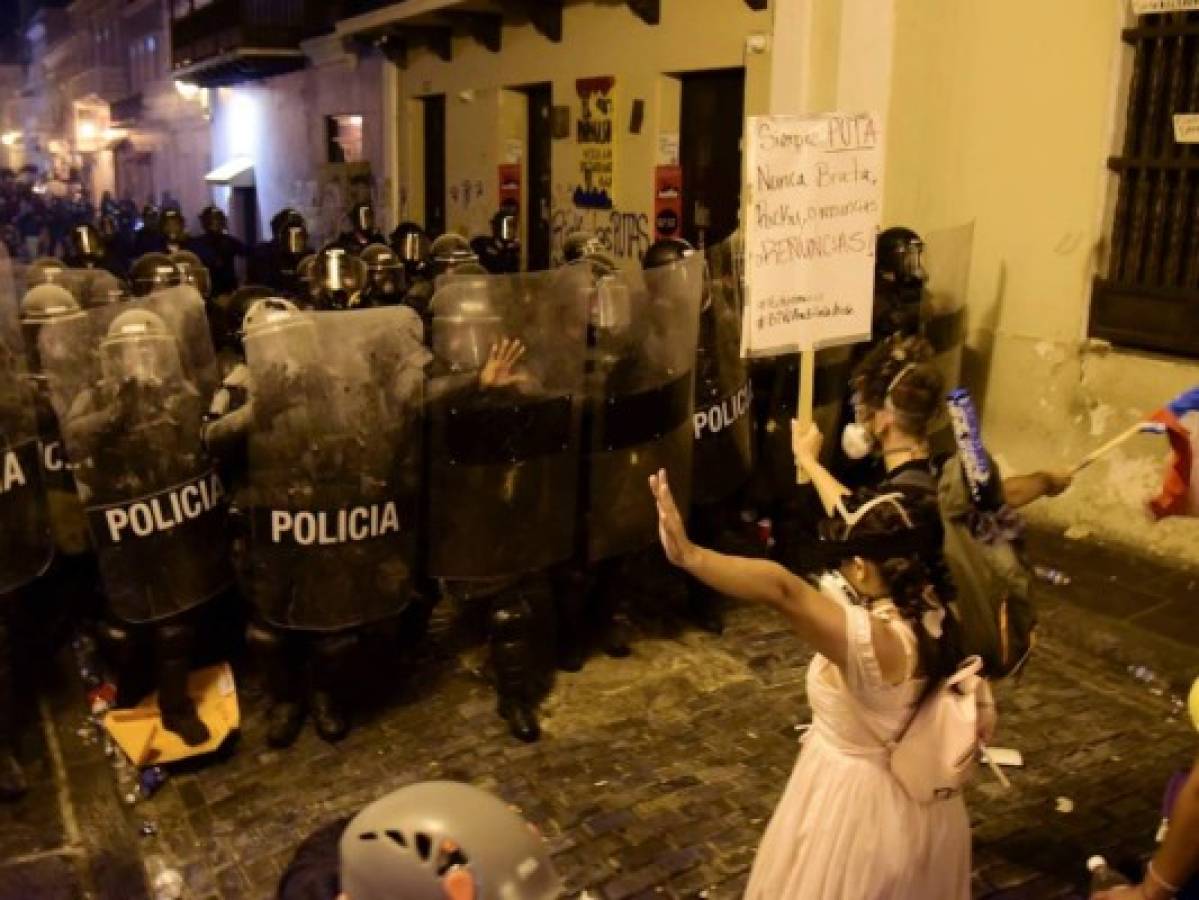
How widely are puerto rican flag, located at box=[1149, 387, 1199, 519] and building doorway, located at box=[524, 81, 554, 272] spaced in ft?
32.9

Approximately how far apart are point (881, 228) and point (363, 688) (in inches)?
Result: 201

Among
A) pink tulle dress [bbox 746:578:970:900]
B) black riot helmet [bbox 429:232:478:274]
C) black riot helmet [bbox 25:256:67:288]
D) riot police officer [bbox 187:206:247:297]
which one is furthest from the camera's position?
riot police officer [bbox 187:206:247:297]

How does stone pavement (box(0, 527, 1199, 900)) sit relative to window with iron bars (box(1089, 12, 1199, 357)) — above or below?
below

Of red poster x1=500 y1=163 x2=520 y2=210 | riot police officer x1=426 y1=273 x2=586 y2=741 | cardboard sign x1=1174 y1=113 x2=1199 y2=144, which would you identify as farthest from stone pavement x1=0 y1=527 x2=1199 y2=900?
red poster x1=500 y1=163 x2=520 y2=210

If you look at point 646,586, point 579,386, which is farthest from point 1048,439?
point 579,386

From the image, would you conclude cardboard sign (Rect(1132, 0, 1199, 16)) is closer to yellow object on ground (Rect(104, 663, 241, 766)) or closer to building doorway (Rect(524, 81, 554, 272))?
yellow object on ground (Rect(104, 663, 241, 766))

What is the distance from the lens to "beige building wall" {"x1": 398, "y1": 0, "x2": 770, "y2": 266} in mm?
10250

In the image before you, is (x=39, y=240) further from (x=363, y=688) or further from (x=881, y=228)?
(x=363, y=688)

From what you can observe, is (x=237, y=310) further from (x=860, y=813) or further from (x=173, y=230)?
(x=173, y=230)

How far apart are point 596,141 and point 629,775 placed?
27.6 ft

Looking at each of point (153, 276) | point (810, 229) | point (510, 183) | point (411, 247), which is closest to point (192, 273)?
point (153, 276)

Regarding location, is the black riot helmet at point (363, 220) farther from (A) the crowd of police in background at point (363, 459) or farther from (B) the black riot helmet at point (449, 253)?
(A) the crowd of police in background at point (363, 459)

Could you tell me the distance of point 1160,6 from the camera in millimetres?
6922

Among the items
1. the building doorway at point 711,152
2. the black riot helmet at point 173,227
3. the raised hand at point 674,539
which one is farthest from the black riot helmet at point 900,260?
the black riot helmet at point 173,227
